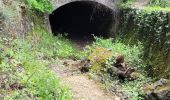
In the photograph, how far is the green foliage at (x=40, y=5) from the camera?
13391 millimetres

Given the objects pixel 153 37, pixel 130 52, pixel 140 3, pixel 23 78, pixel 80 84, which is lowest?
pixel 130 52

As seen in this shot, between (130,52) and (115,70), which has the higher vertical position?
(115,70)

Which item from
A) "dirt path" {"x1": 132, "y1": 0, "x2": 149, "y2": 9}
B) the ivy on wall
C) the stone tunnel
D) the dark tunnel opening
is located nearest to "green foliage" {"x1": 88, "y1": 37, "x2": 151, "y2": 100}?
the ivy on wall

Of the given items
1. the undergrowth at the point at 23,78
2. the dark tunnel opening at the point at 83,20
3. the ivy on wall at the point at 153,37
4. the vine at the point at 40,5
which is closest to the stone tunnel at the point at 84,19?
the dark tunnel opening at the point at 83,20

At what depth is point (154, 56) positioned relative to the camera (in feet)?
37.7

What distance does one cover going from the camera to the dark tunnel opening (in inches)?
718

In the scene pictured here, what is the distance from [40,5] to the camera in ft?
46.2

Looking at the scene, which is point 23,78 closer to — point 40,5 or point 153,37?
point 153,37

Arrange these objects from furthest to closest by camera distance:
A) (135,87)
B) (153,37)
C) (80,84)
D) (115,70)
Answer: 1. (153,37)
2. (115,70)
3. (135,87)
4. (80,84)

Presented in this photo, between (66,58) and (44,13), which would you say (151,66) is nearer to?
(66,58)

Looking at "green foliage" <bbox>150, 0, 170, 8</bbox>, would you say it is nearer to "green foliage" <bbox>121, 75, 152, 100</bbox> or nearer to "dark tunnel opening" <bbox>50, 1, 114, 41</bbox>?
"dark tunnel opening" <bbox>50, 1, 114, 41</bbox>

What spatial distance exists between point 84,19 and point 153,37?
8.40 metres

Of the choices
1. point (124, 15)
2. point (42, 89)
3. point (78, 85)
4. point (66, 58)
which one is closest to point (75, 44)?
point (124, 15)

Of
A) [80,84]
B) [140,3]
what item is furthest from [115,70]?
[140,3]
